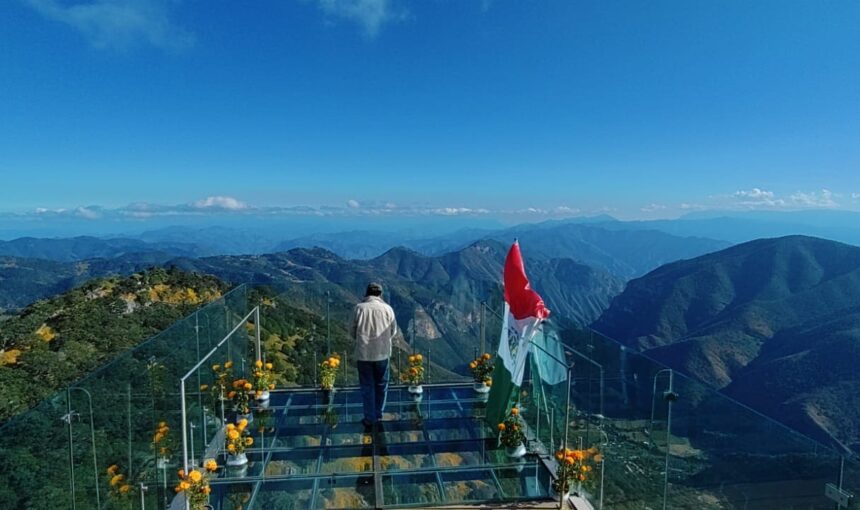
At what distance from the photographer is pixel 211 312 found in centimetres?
543

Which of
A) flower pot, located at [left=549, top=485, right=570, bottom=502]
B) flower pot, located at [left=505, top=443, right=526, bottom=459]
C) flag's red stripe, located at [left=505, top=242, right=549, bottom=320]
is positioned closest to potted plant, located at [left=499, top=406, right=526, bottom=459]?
flower pot, located at [left=505, top=443, right=526, bottom=459]

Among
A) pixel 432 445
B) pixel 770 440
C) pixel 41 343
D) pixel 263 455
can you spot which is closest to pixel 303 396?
pixel 263 455

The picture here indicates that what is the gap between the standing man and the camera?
5.50m

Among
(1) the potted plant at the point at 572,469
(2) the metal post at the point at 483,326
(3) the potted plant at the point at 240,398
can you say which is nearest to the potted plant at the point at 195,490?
(3) the potted plant at the point at 240,398

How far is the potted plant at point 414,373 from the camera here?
7117 mm

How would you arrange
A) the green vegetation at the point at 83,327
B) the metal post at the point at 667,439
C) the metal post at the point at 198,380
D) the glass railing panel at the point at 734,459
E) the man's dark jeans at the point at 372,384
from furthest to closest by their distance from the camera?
the green vegetation at the point at 83,327 → the man's dark jeans at the point at 372,384 → the metal post at the point at 198,380 → the metal post at the point at 667,439 → the glass railing panel at the point at 734,459

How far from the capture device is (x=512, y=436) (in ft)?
17.1

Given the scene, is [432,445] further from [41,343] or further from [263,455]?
[41,343]

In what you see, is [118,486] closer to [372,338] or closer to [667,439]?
[372,338]

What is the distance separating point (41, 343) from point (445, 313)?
551 inches

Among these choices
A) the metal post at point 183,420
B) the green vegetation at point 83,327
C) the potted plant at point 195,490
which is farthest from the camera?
the green vegetation at point 83,327

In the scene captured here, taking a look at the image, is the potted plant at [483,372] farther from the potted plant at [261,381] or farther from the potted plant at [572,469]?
the potted plant at [261,381]

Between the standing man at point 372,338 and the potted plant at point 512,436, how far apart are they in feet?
4.70

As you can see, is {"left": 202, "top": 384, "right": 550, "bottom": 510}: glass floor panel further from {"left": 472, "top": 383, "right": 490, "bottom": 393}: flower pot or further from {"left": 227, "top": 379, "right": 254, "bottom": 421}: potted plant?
{"left": 472, "top": 383, "right": 490, "bottom": 393}: flower pot
